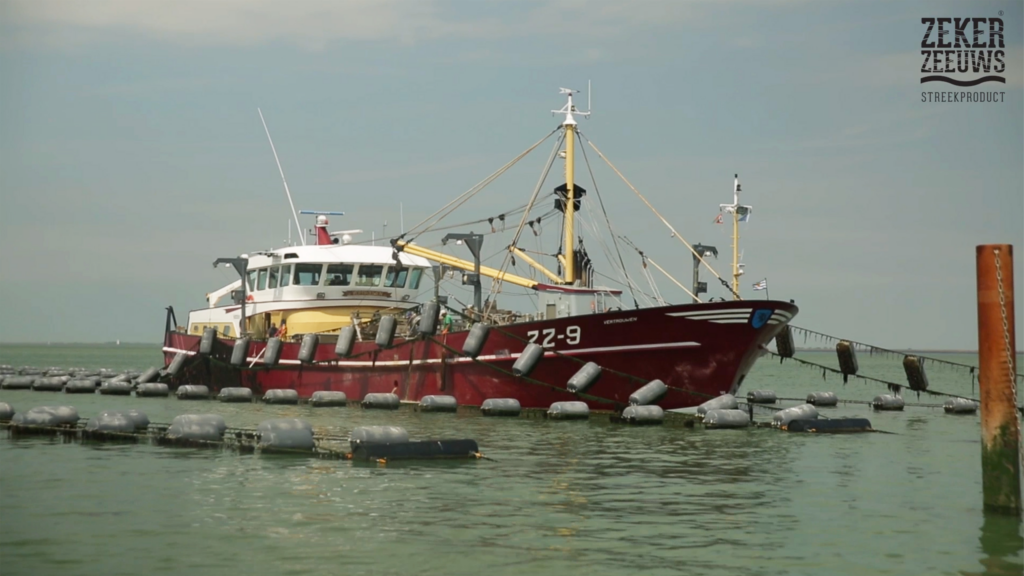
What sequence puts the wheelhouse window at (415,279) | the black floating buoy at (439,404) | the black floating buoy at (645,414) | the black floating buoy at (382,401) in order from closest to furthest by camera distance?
the black floating buoy at (645,414) → the black floating buoy at (439,404) → the black floating buoy at (382,401) → the wheelhouse window at (415,279)

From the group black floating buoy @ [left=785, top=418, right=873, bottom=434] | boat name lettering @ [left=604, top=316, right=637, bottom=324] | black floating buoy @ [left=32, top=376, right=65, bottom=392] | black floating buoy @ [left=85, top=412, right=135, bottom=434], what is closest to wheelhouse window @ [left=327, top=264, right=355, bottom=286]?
boat name lettering @ [left=604, top=316, right=637, bottom=324]

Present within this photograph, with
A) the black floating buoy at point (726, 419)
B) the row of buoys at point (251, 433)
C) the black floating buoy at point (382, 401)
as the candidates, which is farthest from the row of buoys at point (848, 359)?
the row of buoys at point (251, 433)

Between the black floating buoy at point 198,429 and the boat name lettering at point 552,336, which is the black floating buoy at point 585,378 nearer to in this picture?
the boat name lettering at point 552,336

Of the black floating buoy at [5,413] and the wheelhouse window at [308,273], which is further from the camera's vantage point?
the wheelhouse window at [308,273]

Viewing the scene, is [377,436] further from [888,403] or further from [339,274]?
[888,403]

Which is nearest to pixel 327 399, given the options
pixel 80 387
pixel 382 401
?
pixel 382 401

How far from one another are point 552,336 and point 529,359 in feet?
2.73

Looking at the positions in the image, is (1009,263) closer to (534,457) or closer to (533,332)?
(534,457)

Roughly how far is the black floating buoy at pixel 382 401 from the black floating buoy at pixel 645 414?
26.3ft

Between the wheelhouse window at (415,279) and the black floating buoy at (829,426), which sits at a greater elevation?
the wheelhouse window at (415,279)

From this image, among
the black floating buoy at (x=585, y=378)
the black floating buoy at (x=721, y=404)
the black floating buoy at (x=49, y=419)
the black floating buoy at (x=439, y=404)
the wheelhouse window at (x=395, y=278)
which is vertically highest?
the wheelhouse window at (x=395, y=278)

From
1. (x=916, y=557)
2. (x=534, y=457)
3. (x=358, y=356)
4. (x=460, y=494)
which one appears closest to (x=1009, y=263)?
(x=916, y=557)

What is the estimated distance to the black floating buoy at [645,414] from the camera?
25953mm

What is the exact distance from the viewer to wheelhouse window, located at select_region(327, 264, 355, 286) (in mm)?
38500
